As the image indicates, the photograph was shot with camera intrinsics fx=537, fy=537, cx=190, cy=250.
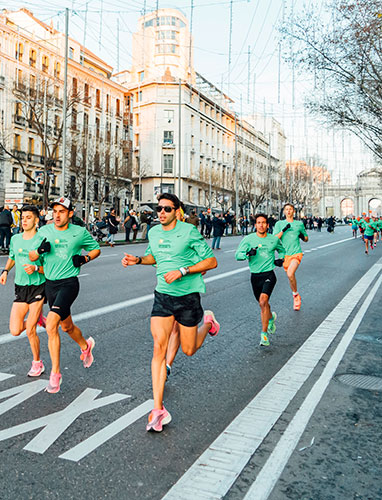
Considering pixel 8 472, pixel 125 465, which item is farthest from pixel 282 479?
pixel 8 472

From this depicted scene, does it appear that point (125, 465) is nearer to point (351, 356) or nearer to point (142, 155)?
point (351, 356)

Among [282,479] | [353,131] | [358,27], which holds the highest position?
[358,27]

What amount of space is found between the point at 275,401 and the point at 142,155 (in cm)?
6825

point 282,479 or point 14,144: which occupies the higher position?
point 14,144

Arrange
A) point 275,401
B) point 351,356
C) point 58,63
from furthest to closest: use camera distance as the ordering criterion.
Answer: point 58,63, point 351,356, point 275,401

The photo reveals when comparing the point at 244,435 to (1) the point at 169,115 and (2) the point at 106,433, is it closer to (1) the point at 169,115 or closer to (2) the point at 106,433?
(2) the point at 106,433

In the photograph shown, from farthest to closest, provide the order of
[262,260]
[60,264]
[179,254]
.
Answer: [262,260] < [60,264] < [179,254]

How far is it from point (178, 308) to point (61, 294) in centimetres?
126

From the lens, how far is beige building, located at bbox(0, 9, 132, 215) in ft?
151

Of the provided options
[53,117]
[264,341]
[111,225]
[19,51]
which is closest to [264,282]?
[264,341]

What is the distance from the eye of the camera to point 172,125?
6962cm

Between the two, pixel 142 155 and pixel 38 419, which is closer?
pixel 38 419

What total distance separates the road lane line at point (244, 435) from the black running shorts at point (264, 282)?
0.83m

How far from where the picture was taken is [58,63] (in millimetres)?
53031
